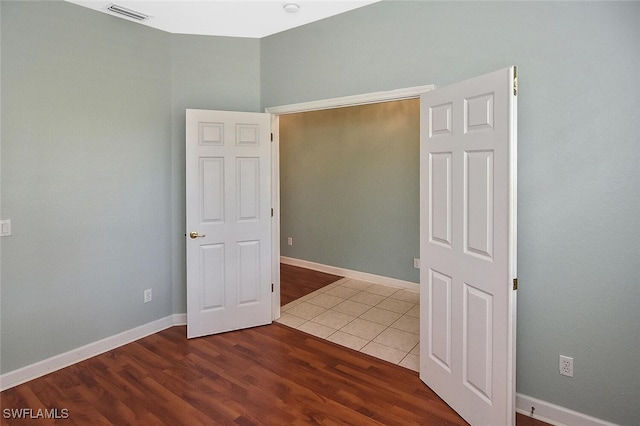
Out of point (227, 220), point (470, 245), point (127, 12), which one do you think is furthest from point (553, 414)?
point (127, 12)

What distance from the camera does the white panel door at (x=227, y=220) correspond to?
10.8ft

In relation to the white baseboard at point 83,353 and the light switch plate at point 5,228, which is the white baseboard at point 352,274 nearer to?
the white baseboard at point 83,353

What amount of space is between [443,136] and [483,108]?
1.13ft

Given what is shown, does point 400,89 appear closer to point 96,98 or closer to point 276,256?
point 276,256

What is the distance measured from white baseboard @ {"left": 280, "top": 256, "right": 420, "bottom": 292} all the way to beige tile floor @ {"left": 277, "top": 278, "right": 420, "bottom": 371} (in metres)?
0.09

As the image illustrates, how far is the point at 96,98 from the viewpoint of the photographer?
2.96 metres

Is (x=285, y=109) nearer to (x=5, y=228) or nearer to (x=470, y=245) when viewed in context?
(x=470, y=245)

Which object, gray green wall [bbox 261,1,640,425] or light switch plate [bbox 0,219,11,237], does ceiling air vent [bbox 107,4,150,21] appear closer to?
light switch plate [bbox 0,219,11,237]

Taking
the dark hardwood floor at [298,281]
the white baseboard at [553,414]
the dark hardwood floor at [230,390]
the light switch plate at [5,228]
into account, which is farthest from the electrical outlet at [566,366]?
the light switch plate at [5,228]

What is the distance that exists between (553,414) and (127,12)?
167 inches

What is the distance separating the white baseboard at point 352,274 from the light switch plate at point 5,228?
3.88 metres

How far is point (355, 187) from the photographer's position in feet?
16.8

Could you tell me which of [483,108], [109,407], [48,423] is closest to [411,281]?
[483,108]

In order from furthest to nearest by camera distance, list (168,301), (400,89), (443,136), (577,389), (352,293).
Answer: (352,293)
(168,301)
(400,89)
(443,136)
(577,389)
